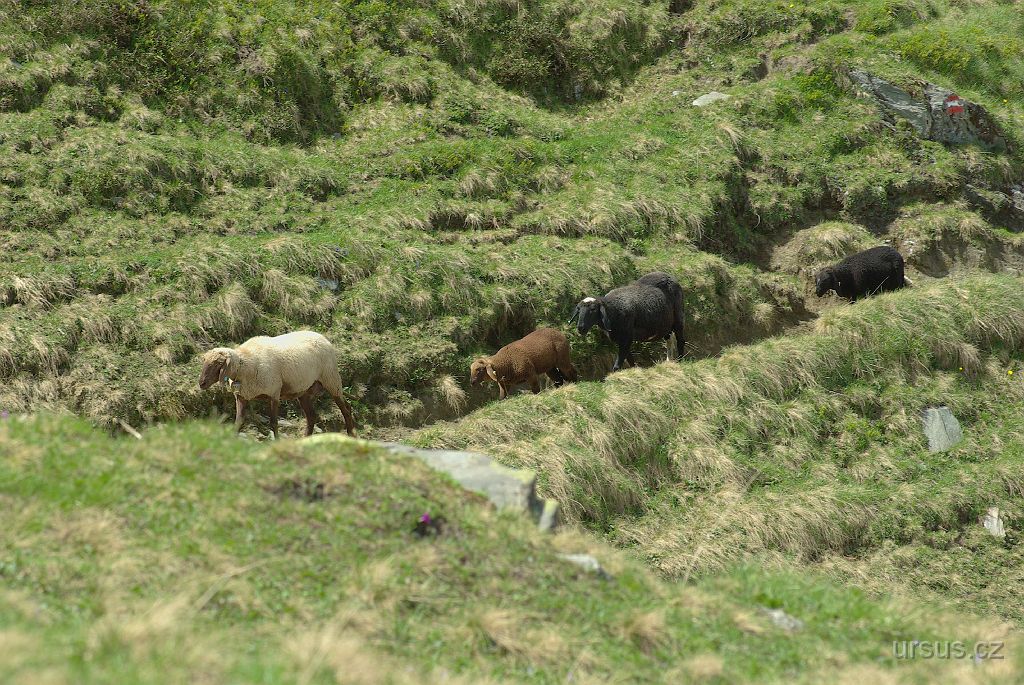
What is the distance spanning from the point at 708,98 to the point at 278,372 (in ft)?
56.6

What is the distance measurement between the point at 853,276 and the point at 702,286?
Result: 3.91 m

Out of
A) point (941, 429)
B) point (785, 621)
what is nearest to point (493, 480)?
point (785, 621)

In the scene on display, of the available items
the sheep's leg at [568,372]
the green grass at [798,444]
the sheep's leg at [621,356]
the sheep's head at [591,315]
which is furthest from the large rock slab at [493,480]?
the sheep's leg at [621,356]

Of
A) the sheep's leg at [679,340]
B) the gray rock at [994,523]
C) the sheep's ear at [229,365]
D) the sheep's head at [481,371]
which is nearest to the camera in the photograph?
the sheep's ear at [229,365]

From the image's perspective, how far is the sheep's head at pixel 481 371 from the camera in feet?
51.7

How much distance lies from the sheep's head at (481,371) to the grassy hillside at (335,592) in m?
6.64

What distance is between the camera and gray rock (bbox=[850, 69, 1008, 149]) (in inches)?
981

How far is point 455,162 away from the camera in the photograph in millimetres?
20859

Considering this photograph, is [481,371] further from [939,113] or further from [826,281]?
[939,113]

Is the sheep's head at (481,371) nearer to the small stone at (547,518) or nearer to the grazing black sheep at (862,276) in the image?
the small stone at (547,518)

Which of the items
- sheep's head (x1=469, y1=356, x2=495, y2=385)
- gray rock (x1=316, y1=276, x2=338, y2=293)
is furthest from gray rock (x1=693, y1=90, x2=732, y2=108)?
gray rock (x1=316, y1=276, x2=338, y2=293)

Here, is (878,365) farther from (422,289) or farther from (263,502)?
Answer: (263,502)

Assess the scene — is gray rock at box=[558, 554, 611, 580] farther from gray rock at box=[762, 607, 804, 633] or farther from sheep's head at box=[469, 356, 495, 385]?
sheep's head at box=[469, 356, 495, 385]

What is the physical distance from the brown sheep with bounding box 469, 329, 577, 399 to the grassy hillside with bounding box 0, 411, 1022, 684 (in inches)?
264
